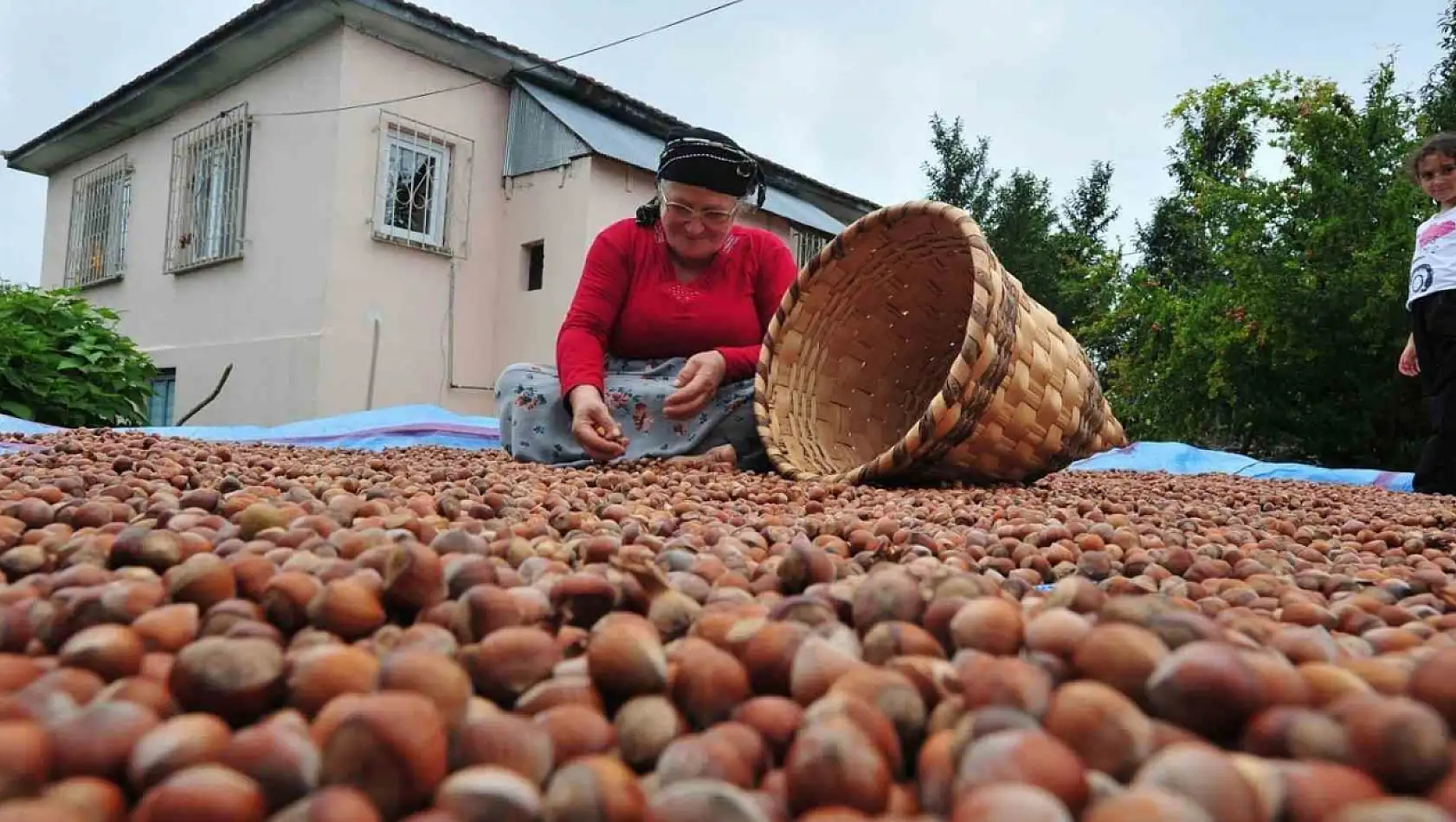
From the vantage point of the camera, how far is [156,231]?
25.5 ft

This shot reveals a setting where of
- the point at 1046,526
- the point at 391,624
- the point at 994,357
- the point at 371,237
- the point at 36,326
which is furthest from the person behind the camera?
the point at 371,237

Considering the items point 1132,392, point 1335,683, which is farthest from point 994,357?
point 1132,392

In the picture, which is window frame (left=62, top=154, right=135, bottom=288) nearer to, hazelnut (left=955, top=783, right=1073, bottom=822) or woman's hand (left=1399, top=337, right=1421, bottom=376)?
woman's hand (left=1399, top=337, right=1421, bottom=376)

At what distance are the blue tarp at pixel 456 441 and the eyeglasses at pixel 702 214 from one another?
54.1 inches

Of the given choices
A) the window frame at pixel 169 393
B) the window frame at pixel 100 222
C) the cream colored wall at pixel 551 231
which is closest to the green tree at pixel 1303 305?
the cream colored wall at pixel 551 231

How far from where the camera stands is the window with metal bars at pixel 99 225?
27.3 feet

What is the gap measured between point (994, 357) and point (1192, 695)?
1.76 meters

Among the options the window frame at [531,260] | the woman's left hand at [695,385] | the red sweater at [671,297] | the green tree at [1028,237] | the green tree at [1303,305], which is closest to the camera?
the woman's left hand at [695,385]

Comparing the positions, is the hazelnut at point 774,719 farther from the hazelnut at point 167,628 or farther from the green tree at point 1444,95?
the green tree at point 1444,95

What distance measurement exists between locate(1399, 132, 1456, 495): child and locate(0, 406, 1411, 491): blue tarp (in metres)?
0.57

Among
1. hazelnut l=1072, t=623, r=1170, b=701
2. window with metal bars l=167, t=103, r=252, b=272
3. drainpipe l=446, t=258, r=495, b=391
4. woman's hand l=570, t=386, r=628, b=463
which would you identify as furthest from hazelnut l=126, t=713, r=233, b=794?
window with metal bars l=167, t=103, r=252, b=272

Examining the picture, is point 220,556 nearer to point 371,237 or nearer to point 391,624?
point 391,624

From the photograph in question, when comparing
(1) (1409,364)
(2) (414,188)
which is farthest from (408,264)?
(1) (1409,364)

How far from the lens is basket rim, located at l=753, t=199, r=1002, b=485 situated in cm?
226
